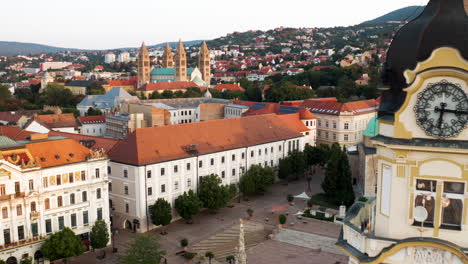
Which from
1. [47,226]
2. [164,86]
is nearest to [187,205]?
[47,226]

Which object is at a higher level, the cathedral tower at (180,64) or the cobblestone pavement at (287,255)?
the cathedral tower at (180,64)

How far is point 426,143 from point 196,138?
145 ft

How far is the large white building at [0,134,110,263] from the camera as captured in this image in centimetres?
3744

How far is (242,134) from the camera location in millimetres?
62656

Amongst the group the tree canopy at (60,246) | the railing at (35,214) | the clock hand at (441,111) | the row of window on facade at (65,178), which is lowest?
the tree canopy at (60,246)

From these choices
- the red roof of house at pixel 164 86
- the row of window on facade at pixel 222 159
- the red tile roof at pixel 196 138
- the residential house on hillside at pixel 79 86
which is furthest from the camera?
the residential house on hillside at pixel 79 86

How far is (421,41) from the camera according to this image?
13586 mm

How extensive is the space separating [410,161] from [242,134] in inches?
1933

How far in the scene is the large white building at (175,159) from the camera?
48.2m

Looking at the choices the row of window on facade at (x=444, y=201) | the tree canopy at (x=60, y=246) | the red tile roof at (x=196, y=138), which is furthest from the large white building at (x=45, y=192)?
the row of window on facade at (x=444, y=201)

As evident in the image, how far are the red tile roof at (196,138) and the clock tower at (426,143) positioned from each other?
36682 mm

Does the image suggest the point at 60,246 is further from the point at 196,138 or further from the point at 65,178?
the point at 196,138

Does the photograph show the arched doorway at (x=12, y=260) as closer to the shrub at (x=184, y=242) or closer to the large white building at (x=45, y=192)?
the large white building at (x=45, y=192)

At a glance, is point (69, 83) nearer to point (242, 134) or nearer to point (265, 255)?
point (242, 134)
